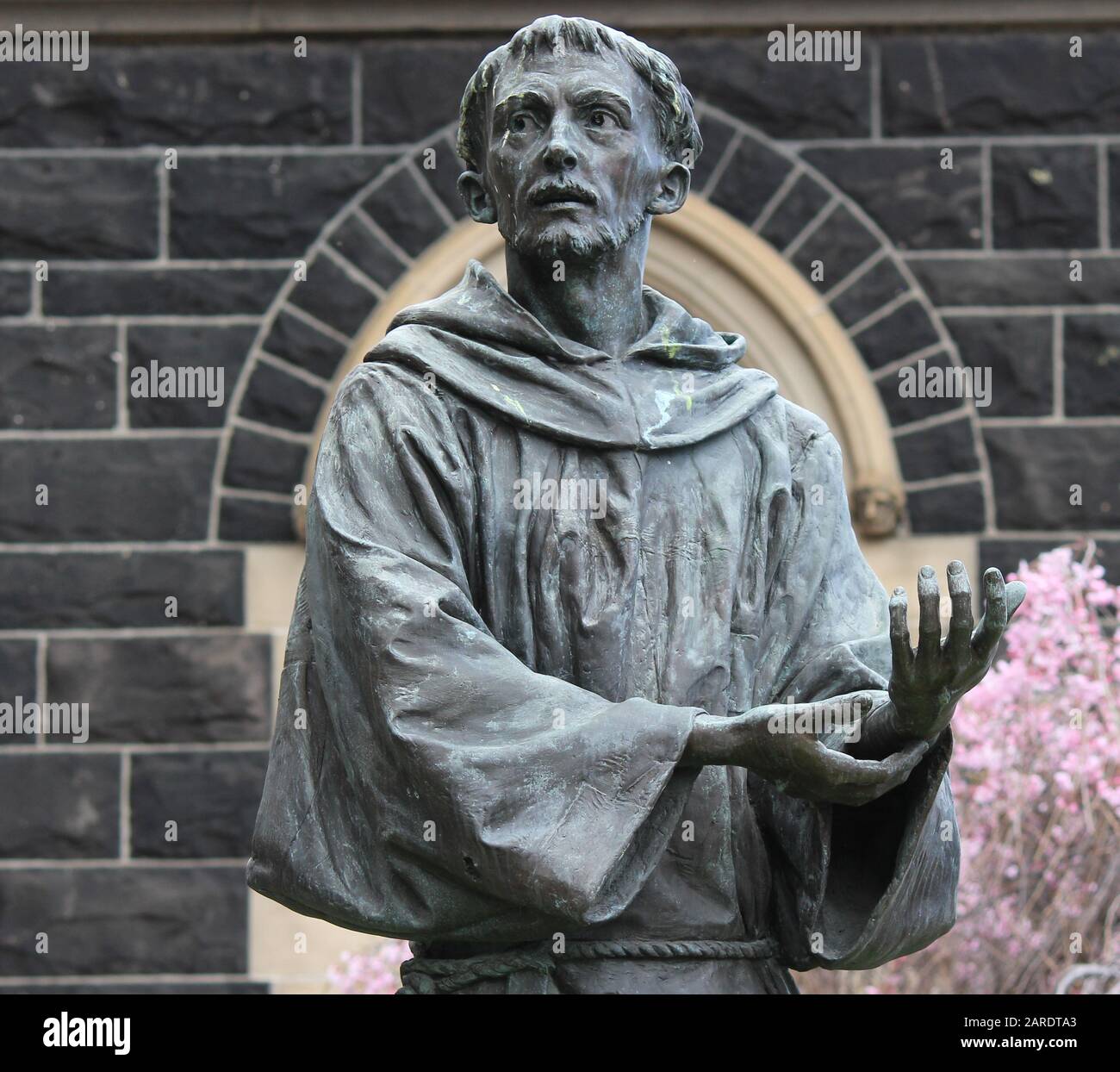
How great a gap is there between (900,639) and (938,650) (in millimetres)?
61

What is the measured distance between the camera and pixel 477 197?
3793 millimetres

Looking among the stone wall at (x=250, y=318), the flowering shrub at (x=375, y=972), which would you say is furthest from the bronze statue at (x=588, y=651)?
the stone wall at (x=250, y=318)

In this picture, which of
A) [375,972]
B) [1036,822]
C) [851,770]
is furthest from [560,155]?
[375,972]

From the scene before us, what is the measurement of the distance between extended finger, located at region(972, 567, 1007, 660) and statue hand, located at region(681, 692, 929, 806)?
0.19 metres

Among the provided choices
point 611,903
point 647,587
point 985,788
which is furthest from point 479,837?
point 985,788

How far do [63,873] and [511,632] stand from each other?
4.85 m

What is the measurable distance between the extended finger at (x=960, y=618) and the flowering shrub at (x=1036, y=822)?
313cm

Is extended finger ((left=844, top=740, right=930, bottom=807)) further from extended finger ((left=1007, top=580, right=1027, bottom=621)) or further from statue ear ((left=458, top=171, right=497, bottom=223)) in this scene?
statue ear ((left=458, top=171, right=497, bottom=223))

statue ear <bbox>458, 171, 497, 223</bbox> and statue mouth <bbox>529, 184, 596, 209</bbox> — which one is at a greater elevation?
statue ear <bbox>458, 171, 497, 223</bbox>

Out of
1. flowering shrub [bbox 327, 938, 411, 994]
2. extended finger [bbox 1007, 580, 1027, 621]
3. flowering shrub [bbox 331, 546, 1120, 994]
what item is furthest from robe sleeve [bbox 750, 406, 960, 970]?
flowering shrub [bbox 327, 938, 411, 994]

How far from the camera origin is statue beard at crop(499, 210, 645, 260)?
359 cm

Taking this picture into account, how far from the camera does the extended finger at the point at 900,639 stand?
3.19 m

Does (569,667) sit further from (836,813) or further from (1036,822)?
(1036,822)
